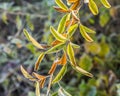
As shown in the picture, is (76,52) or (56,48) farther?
(76,52)

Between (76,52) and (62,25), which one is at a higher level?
(62,25)

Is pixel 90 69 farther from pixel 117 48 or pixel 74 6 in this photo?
pixel 74 6

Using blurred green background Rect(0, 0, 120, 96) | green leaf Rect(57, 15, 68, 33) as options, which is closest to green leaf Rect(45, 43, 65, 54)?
green leaf Rect(57, 15, 68, 33)

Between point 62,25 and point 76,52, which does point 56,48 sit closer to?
point 62,25

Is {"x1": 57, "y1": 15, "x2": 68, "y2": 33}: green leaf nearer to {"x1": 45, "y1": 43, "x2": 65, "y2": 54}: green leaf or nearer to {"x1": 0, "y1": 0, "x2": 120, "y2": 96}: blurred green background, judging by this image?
{"x1": 45, "y1": 43, "x2": 65, "y2": 54}: green leaf

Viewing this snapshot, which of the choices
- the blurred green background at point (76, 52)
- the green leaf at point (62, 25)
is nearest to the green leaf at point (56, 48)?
the green leaf at point (62, 25)

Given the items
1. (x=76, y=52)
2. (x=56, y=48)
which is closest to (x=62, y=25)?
(x=56, y=48)

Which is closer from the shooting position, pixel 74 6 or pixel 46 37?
pixel 74 6

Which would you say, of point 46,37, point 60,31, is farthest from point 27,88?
point 60,31
